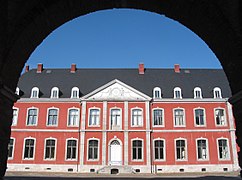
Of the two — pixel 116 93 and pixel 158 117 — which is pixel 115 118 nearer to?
pixel 116 93

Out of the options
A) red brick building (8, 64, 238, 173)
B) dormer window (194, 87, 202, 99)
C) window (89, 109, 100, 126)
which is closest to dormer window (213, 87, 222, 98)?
red brick building (8, 64, 238, 173)

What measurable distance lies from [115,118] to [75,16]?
59.3ft

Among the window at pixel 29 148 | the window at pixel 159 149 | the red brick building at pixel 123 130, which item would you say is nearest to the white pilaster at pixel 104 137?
the red brick building at pixel 123 130

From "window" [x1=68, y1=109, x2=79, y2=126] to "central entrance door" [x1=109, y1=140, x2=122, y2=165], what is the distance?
4.01m

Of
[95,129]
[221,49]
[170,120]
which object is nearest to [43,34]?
[221,49]

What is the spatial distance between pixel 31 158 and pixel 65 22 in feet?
65.1

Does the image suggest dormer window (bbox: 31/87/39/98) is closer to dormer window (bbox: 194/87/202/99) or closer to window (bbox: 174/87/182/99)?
window (bbox: 174/87/182/99)

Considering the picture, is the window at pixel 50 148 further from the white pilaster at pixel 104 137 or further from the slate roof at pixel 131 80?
the white pilaster at pixel 104 137

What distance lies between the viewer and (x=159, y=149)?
23.0 meters

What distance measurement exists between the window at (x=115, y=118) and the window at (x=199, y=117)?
24.2ft

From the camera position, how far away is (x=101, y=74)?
1100 inches

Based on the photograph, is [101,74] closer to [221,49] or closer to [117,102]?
[117,102]

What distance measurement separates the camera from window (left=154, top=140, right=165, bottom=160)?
22812mm

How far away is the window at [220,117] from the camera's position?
23797 millimetres
